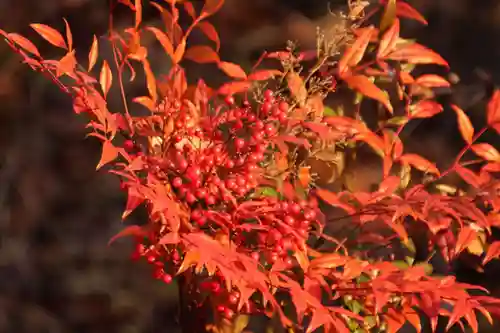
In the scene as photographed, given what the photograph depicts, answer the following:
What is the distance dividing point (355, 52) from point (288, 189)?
27cm

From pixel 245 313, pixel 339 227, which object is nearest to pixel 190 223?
pixel 245 313

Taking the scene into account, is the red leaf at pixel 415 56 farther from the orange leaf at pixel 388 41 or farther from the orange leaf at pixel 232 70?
the orange leaf at pixel 232 70

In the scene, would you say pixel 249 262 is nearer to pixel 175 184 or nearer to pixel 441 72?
pixel 175 184

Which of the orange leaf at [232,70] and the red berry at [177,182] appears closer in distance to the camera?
the red berry at [177,182]

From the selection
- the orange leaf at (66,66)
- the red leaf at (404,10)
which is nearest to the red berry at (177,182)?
the orange leaf at (66,66)

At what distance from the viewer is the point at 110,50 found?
1.35 meters

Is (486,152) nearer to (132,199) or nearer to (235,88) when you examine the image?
(235,88)

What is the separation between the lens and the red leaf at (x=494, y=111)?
124 cm

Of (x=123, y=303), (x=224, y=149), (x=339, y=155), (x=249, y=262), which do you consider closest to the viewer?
(x=249, y=262)

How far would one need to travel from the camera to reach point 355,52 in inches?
44.1

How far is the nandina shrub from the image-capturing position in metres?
0.93

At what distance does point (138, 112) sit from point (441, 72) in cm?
62

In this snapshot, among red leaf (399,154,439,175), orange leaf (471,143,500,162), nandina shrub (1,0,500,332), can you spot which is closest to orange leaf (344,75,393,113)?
nandina shrub (1,0,500,332)

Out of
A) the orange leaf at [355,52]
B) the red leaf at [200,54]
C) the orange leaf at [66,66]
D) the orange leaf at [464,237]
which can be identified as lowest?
the orange leaf at [464,237]
